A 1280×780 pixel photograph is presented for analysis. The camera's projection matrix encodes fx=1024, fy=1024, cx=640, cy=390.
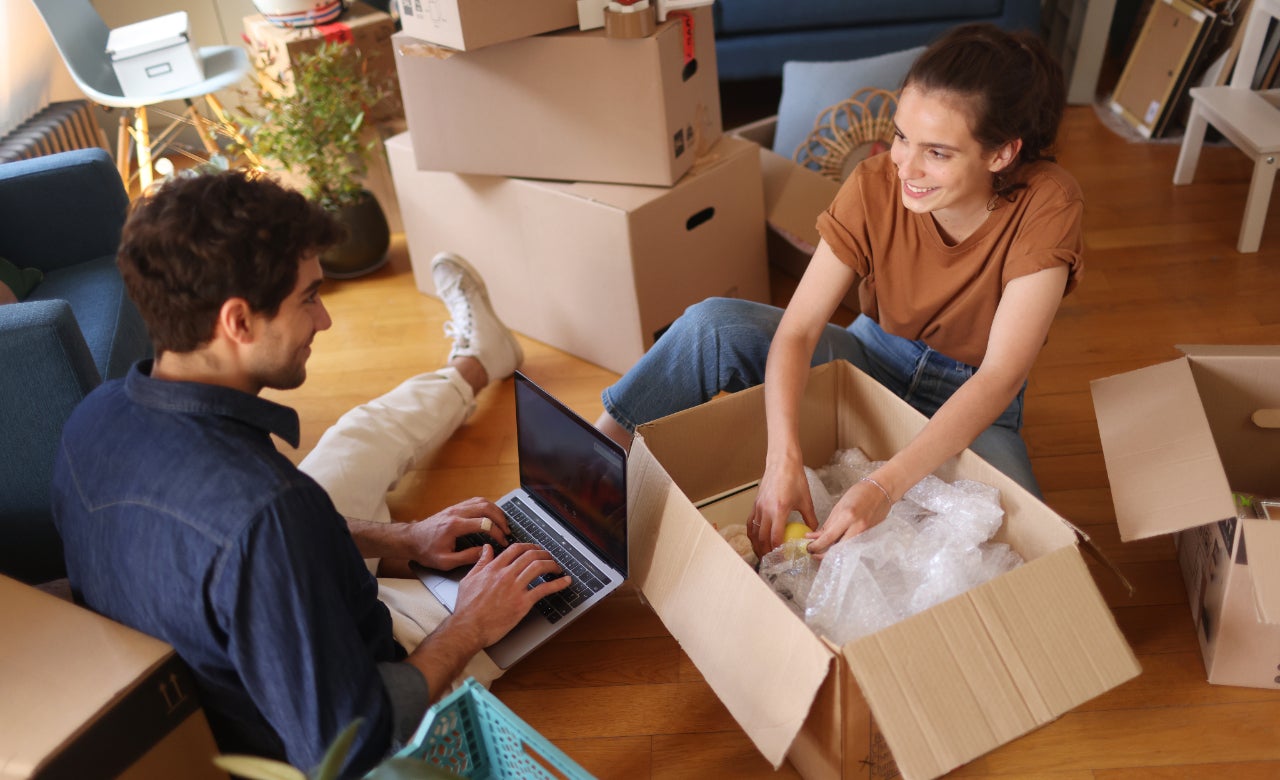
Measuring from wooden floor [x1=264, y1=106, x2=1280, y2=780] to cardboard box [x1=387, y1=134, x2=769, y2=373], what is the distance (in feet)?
0.39

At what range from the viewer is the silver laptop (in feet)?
4.68

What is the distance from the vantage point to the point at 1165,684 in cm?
147

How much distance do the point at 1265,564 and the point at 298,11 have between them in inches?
106

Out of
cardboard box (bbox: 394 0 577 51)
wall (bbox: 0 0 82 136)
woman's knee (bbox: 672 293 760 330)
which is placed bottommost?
Result: woman's knee (bbox: 672 293 760 330)

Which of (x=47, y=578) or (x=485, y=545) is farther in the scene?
(x=47, y=578)

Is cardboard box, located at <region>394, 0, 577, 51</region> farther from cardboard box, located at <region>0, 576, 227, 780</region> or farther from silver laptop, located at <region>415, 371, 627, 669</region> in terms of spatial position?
cardboard box, located at <region>0, 576, 227, 780</region>

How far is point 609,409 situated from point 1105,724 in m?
0.87

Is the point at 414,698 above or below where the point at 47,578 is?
above

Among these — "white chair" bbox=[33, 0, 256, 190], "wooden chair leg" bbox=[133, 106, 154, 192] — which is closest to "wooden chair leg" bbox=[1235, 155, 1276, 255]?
"white chair" bbox=[33, 0, 256, 190]

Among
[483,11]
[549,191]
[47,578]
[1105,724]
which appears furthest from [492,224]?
[1105,724]

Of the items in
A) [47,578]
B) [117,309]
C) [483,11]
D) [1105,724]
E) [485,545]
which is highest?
[483,11]

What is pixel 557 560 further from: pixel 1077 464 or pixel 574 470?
pixel 1077 464

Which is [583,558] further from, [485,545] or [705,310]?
[705,310]

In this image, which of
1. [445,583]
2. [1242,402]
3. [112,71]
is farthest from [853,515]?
[112,71]
